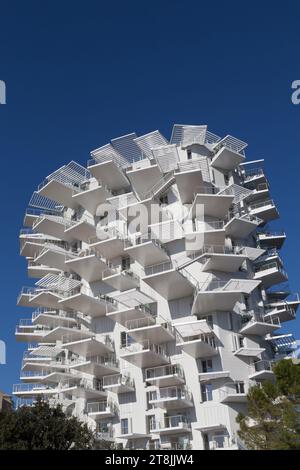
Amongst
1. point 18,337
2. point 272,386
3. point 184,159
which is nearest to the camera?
point 272,386

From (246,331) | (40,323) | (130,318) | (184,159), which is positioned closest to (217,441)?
(246,331)

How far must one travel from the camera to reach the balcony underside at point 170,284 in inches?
1559

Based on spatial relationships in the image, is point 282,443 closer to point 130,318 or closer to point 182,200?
point 130,318

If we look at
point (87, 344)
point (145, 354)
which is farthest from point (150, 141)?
point (145, 354)

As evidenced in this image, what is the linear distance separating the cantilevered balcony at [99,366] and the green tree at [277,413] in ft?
45.2

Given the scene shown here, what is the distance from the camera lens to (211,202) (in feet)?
139

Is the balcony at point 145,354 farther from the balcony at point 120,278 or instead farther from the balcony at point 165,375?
the balcony at point 120,278

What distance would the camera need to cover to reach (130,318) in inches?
1655

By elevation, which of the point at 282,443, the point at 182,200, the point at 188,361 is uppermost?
the point at 182,200

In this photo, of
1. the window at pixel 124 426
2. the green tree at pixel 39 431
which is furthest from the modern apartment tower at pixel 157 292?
the green tree at pixel 39 431

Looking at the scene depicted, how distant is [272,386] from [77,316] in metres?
23.0

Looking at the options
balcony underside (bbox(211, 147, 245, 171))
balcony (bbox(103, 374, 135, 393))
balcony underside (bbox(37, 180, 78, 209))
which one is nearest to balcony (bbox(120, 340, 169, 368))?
balcony (bbox(103, 374, 135, 393))

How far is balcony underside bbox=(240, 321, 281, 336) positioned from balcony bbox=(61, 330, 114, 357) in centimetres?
1155

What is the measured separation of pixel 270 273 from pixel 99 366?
16866mm
